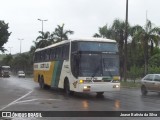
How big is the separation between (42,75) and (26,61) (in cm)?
9165

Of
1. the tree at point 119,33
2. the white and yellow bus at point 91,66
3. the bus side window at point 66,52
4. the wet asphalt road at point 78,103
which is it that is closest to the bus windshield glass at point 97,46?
the white and yellow bus at point 91,66

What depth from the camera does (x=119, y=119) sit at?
14.0m

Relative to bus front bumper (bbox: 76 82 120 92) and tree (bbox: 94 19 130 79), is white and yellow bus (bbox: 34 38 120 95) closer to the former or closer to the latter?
bus front bumper (bbox: 76 82 120 92)

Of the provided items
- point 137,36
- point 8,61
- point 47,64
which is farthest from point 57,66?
point 8,61

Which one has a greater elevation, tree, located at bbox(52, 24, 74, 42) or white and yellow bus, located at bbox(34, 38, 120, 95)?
tree, located at bbox(52, 24, 74, 42)

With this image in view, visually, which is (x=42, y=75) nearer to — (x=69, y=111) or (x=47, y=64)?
(x=47, y=64)

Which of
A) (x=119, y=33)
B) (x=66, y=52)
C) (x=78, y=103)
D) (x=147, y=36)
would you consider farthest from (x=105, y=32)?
(x=78, y=103)

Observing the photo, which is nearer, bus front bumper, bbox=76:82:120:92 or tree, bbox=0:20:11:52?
bus front bumper, bbox=76:82:120:92

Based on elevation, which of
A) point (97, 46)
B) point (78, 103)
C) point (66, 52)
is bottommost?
point (78, 103)

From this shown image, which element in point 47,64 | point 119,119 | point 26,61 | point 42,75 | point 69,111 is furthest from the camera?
point 26,61

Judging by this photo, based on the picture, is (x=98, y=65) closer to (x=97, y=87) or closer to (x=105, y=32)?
(x=97, y=87)

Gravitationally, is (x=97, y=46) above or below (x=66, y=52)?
above

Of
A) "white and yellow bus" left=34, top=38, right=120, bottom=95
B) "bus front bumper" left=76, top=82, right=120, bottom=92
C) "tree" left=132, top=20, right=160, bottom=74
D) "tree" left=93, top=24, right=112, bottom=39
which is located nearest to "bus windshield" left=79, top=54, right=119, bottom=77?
"white and yellow bus" left=34, top=38, right=120, bottom=95

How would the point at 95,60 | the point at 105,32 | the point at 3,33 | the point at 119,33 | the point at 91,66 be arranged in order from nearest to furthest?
the point at 91,66 → the point at 95,60 → the point at 119,33 → the point at 105,32 → the point at 3,33
